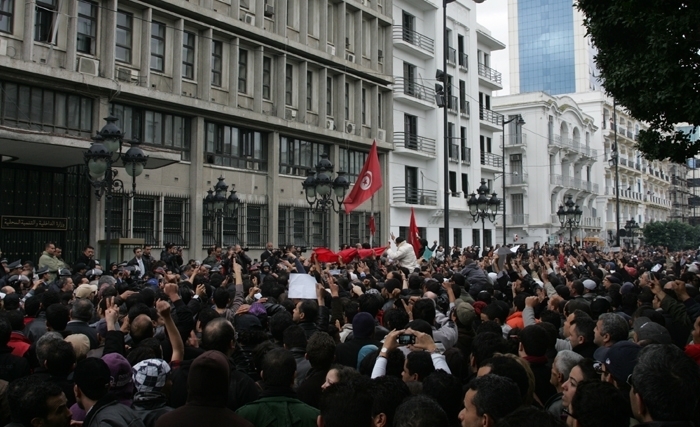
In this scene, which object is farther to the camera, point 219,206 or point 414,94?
point 414,94

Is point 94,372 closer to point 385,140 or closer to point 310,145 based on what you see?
point 310,145

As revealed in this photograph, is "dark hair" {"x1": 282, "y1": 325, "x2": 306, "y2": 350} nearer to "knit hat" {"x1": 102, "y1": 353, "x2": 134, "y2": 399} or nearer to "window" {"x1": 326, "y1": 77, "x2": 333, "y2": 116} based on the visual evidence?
"knit hat" {"x1": 102, "y1": 353, "x2": 134, "y2": 399}

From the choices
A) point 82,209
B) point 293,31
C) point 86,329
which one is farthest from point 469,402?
point 293,31

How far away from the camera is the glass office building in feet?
272

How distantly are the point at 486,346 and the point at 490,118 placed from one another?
146 feet

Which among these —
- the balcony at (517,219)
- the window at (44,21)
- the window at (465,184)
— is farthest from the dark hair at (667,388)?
the balcony at (517,219)

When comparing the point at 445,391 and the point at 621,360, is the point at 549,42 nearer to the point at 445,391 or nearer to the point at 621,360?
the point at 621,360

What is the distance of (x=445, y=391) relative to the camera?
13.9ft

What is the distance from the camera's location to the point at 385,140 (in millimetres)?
36625

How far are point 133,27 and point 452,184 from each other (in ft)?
80.6

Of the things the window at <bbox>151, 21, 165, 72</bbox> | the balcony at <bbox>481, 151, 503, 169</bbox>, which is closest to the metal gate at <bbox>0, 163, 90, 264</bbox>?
the window at <bbox>151, 21, 165, 72</bbox>

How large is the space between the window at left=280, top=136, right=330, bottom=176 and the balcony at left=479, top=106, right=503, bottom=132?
18.2m

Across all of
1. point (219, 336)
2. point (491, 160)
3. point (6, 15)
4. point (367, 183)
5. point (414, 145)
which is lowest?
point (219, 336)

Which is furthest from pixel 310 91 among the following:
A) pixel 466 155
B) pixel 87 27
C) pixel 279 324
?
pixel 279 324
